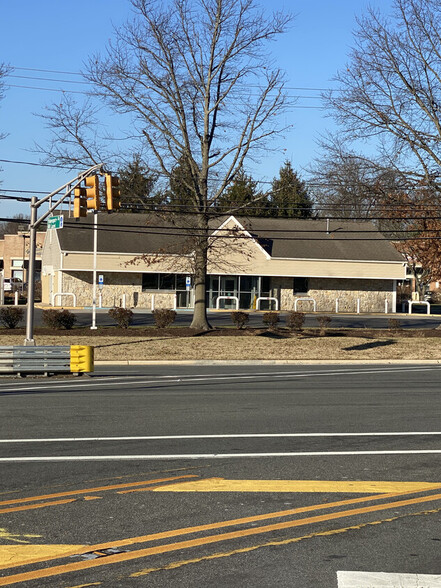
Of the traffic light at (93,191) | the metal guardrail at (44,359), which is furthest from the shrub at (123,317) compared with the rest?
the metal guardrail at (44,359)

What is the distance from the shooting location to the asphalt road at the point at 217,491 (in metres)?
5.83

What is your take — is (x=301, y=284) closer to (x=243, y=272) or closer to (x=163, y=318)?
(x=243, y=272)

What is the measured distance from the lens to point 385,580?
5.49 metres

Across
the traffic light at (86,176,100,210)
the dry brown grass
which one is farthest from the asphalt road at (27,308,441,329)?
the traffic light at (86,176,100,210)

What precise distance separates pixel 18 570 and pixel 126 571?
786 millimetres

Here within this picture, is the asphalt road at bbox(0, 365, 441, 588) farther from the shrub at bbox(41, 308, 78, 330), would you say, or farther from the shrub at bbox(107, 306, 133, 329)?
the shrub at bbox(107, 306, 133, 329)

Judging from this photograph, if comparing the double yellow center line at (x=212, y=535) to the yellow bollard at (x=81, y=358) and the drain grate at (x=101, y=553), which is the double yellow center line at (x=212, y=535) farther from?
the yellow bollard at (x=81, y=358)

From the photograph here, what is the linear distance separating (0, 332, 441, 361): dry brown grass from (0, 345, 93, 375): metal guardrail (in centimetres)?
628

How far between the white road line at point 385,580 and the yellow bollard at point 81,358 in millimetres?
16510

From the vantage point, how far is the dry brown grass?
1171 inches

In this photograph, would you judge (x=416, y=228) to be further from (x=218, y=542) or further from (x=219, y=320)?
(x=218, y=542)

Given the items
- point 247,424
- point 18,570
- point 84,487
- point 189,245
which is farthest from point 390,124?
point 18,570

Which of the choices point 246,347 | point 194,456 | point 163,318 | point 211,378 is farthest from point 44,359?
point 163,318

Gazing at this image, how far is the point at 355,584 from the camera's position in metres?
5.41
